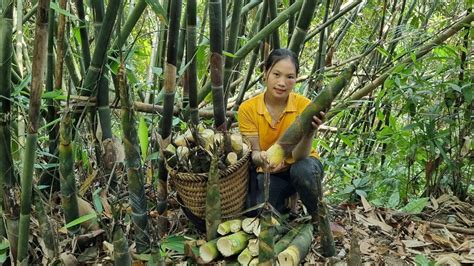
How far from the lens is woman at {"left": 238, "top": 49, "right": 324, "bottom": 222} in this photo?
6.79ft

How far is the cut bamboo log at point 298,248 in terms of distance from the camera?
5.68 ft

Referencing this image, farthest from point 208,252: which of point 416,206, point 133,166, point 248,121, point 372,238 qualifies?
point 416,206

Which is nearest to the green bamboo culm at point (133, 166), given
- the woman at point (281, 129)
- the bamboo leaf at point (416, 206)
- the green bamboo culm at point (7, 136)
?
the green bamboo culm at point (7, 136)

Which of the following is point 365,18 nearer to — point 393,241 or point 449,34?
point 449,34

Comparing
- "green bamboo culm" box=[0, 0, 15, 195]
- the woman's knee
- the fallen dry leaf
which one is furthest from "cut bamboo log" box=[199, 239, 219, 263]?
the fallen dry leaf

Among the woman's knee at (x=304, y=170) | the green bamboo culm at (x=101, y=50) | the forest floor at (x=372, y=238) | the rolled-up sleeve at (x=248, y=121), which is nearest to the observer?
the green bamboo culm at (x=101, y=50)

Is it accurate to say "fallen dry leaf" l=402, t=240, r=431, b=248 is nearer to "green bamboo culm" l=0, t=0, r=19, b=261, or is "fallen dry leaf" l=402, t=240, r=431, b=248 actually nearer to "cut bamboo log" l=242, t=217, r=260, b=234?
"cut bamboo log" l=242, t=217, r=260, b=234

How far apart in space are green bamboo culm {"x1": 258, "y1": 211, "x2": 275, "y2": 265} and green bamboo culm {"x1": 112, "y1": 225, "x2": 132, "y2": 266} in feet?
1.28

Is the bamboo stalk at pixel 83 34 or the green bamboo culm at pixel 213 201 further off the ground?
the bamboo stalk at pixel 83 34

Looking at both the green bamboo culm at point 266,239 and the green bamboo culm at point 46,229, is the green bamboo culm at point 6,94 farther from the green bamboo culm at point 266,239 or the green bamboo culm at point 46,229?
the green bamboo culm at point 266,239

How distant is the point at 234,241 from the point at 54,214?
3.00ft

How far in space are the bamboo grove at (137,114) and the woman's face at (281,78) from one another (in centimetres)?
20

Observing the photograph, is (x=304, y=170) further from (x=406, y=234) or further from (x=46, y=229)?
(x=46, y=229)

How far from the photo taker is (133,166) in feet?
5.17
